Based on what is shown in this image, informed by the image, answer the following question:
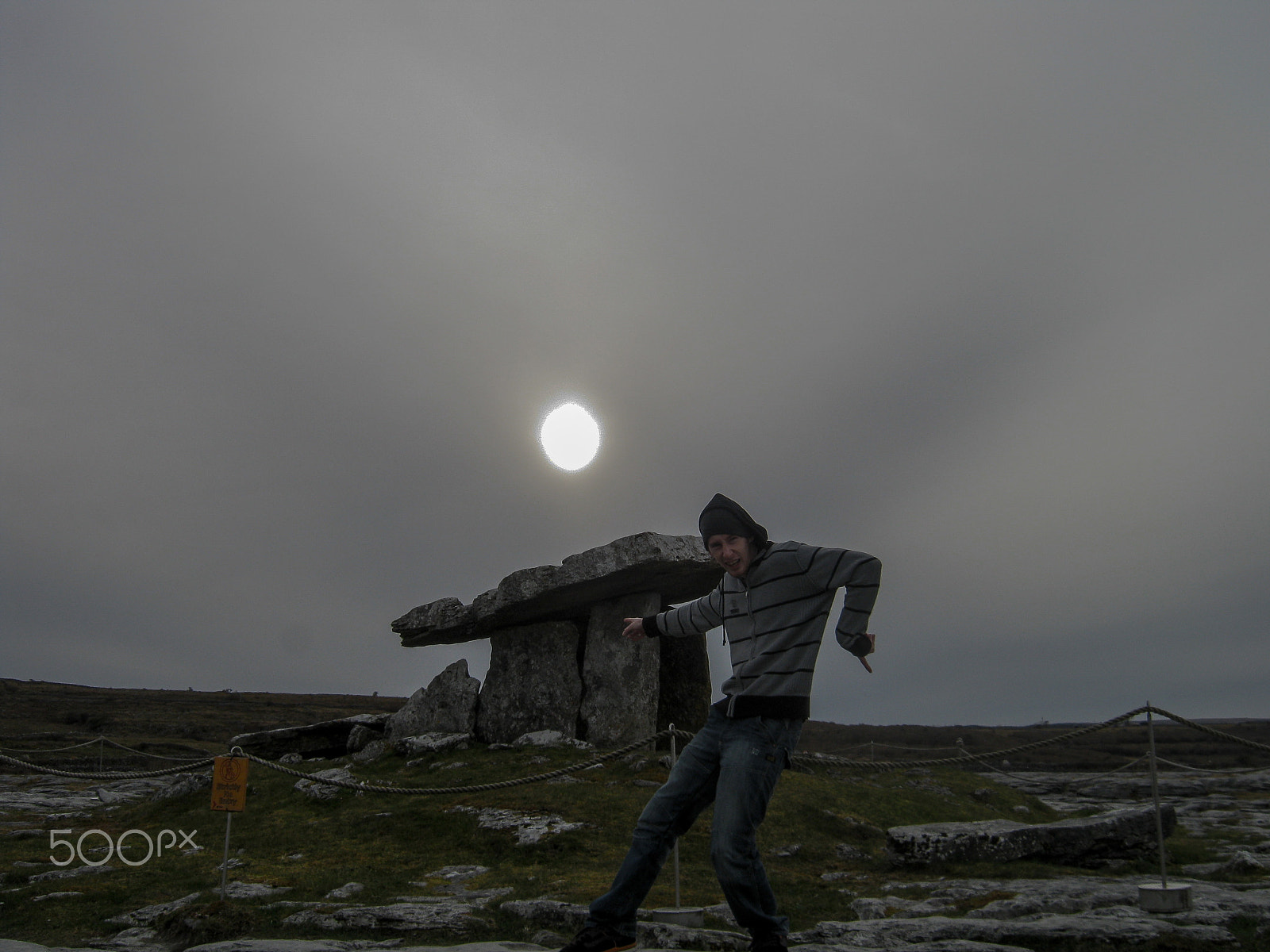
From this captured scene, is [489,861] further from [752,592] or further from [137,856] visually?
[752,592]

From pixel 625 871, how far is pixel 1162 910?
4.36 meters

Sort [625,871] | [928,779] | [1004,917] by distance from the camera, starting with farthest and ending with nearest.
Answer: [928,779], [1004,917], [625,871]

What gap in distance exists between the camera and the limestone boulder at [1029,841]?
8.81 meters

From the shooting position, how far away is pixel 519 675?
655 inches

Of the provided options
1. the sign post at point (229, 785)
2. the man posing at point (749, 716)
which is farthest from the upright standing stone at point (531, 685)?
the man posing at point (749, 716)

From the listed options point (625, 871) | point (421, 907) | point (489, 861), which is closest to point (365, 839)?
point (489, 861)

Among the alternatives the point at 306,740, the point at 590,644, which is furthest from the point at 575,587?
the point at 306,740

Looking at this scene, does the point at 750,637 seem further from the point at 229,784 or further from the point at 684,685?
the point at 684,685

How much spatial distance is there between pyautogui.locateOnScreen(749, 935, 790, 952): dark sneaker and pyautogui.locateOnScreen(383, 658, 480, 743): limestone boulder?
1319cm

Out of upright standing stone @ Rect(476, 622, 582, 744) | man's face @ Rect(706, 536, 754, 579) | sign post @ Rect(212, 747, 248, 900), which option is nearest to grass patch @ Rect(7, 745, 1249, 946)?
sign post @ Rect(212, 747, 248, 900)

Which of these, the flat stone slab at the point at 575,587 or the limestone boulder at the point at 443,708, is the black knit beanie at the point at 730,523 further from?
the limestone boulder at the point at 443,708

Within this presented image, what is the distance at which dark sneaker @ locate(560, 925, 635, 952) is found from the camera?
403 centimetres

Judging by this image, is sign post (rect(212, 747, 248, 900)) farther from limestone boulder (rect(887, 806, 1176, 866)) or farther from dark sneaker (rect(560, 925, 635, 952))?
limestone boulder (rect(887, 806, 1176, 866))

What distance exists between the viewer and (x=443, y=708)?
16984 millimetres
